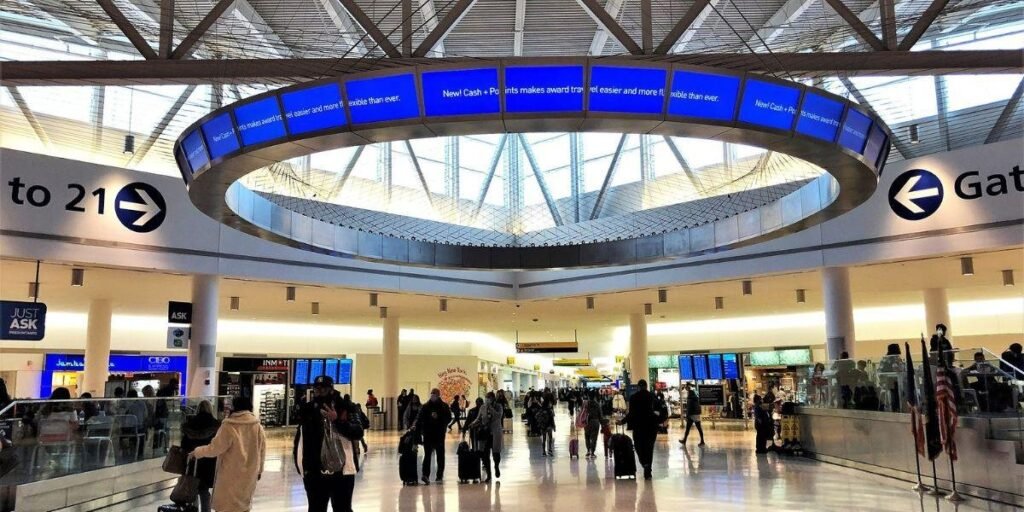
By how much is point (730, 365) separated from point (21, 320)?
31.1 meters

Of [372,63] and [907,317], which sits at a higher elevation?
[372,63]

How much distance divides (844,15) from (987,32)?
9694mm

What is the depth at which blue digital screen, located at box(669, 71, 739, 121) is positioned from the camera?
9375 millimetres

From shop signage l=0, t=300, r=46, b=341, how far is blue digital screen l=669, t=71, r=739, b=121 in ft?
51.5

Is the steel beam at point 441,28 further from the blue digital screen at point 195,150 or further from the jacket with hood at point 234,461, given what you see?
the jacket with hood at point 234,461

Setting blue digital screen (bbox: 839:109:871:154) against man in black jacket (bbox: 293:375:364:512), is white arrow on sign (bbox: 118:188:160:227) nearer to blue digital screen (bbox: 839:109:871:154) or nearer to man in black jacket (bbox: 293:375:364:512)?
man in black jacket (bbox: 293:375:364:512)

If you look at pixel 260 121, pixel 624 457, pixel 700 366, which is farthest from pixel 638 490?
pixel 700 366

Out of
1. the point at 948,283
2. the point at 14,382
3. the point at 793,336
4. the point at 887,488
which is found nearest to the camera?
the point at 887,488

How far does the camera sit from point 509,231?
29.7m

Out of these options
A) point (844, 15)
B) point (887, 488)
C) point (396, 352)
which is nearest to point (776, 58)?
point (844, 15)

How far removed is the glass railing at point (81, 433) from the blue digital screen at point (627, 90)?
28.7 ft

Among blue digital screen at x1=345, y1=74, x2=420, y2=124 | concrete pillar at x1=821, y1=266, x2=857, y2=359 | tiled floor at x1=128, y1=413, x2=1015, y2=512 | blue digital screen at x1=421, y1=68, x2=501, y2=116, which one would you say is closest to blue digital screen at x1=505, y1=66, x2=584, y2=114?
blue digital screen at x1=421, y1=68, x2=501, y2=116

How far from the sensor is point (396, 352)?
111 ft

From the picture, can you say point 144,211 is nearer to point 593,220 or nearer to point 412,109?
point 412,109
